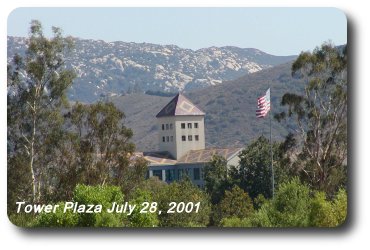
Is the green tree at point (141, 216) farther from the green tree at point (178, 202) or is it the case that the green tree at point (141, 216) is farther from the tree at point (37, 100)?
the tree at point (37, 100)

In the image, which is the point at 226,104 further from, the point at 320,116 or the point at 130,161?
the point at 130,161

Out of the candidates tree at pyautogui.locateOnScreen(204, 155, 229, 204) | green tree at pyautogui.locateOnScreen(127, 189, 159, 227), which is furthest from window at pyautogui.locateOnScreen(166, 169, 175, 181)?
green tree at pyautogui.locateOnScreen(127, 189, 159, 227)

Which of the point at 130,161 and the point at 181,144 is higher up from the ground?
the point at 181,144

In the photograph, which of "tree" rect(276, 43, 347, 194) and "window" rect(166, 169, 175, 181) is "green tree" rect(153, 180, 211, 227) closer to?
"window" rect(166, 169, 175, 181)

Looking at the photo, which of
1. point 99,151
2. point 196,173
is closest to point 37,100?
point 99,151

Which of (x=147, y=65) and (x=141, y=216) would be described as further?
(x=147, y=65)
